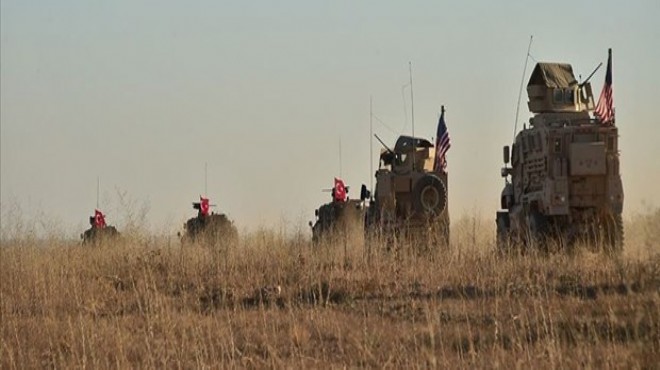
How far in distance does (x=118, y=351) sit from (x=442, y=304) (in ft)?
15.3

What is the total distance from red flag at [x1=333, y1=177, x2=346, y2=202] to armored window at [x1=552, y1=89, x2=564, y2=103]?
7.62 meters

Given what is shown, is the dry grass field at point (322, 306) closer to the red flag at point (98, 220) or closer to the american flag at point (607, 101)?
the american flag at point (607, 101)

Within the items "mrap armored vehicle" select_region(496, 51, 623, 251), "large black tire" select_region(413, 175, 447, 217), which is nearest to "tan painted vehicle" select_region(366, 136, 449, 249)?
"large black tire" select_region(413, 175, 447, 217)

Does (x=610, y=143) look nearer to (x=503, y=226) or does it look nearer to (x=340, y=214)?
(x=503, y=226)

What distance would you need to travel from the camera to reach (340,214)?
106ft

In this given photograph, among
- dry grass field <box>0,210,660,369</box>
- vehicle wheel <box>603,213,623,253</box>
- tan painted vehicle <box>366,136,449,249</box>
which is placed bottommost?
dry grass field <box>0,210,660,369</box>

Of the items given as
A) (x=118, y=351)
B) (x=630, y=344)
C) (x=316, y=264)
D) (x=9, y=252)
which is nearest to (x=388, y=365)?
(x=630, y=344)

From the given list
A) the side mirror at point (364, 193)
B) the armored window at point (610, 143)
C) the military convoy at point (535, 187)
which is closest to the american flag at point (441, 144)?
the military convoy at point (535, 187)

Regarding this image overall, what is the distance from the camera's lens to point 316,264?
21531 mm

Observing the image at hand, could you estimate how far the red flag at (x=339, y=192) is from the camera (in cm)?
3266

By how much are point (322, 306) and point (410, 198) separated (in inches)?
481

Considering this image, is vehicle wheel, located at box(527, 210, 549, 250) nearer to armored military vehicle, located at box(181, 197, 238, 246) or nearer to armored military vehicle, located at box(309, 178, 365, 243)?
armored military vehicle, located at box(309, 178, 365, 243)

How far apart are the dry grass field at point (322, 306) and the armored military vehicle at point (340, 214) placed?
20.2 feet

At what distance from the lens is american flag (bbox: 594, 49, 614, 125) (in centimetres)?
2502
